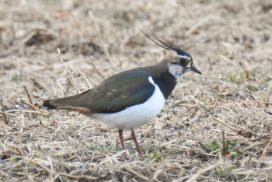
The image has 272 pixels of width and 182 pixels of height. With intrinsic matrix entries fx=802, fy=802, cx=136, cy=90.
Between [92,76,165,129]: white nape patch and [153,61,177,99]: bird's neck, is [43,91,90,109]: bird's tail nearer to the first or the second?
[92,76,165,129]: white nape patch

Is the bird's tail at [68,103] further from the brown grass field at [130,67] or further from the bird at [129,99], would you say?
the brown grass field at [130,67]

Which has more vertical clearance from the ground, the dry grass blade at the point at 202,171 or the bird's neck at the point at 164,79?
the bird's neck at the point at 164,79

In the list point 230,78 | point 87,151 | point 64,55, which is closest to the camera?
point 87,151

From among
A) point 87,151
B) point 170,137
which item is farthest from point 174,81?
point 87,151

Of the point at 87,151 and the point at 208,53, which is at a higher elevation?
the point at 87,151

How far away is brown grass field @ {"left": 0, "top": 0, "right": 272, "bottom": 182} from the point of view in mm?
5609

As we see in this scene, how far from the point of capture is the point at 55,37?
33.5 feet

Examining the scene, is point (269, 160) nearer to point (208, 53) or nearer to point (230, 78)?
point (230, 78)

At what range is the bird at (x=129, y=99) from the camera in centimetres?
596

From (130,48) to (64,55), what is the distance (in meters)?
0.94

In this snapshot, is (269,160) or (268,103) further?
(268,103)

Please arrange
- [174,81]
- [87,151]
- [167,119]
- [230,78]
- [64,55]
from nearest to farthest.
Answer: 1. [87,151]
2. [174,81]
3. [167,119]
4. [230,78]
5. [64,55]

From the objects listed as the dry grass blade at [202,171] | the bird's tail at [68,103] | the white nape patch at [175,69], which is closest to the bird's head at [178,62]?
the white nape patch at [175,69]

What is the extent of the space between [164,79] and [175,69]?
23cm
